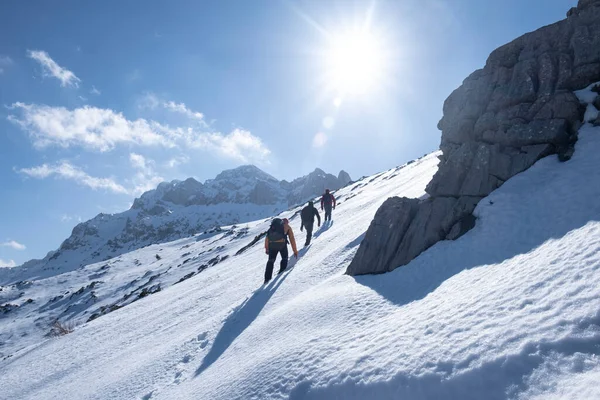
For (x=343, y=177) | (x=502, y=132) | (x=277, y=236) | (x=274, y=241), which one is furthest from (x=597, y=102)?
(x=343, y=177)

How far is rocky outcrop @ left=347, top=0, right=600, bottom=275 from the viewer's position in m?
10.3

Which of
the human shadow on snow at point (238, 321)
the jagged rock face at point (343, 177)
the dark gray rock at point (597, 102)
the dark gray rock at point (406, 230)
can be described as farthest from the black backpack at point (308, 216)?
the jagged rock face at point (343, 177)

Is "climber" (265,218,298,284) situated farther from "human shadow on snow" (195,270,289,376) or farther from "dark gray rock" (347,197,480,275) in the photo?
"dark gray rock" (347,197,480,275)


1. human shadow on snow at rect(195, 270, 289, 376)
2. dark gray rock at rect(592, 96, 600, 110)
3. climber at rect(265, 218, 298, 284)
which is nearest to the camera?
human shadow on snow at rect(195, 270, 289, 376)

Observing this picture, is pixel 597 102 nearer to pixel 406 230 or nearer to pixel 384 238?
pixel 406 230

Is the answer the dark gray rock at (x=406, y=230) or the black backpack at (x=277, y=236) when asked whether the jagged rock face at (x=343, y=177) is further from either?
the dark gray rock at (x=406, y=230)

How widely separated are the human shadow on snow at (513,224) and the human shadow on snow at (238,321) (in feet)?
11.5

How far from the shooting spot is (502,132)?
37.0ft

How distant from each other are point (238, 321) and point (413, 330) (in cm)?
583

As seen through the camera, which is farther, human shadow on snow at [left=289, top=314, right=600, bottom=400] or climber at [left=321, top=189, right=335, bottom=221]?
climber at [left=321, top=189, right=335, bottom=221]

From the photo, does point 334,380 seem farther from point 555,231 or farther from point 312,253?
point 312,253

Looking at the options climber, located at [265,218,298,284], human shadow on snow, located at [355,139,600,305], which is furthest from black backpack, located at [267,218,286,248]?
human shadow on snow, located at [355,139,600,305]

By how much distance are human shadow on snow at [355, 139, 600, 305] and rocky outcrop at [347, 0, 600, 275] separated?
1.60ft

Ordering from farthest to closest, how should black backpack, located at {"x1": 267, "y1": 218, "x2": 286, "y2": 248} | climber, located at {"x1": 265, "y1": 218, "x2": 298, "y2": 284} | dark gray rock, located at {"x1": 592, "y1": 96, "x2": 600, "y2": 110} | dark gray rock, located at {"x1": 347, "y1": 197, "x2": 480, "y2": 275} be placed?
black backpack, located at {"x1": 267, "y1": 218, "x2": 286, "y2": 248}
climber, located at {"x1": 265, "y1": 218, "x2": 298, "y2": 284}
dark gray rock, located at {"x1": 592, "y1": 96, "x2": 600, "y2": 110}
dark gray rock, located at {"x1": 347, "y1": 197, "x2": 480, "y2": 275}
